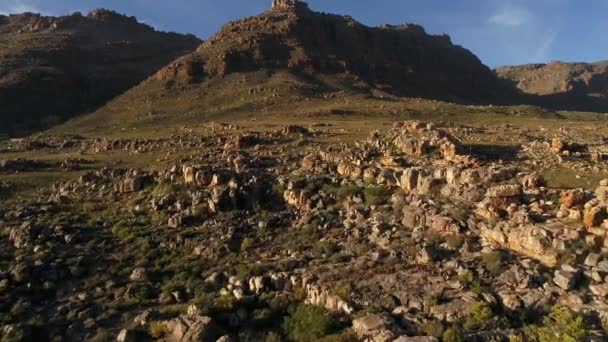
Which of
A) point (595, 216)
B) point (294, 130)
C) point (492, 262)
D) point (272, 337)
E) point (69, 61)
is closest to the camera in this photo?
point (272, 337)

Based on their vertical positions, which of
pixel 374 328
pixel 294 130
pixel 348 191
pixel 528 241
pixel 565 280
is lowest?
pixel 374 328

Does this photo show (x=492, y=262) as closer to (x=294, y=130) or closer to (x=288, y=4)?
(x=294, y=130)

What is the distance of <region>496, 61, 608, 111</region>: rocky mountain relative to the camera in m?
76.8

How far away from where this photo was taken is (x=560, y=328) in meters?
8.69

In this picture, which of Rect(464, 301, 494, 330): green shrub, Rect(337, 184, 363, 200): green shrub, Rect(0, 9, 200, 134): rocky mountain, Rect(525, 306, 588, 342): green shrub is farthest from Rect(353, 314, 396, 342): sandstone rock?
Rect(0, 9, 200, 134): rocky mountain

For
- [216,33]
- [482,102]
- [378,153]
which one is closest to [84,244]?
[378,153]

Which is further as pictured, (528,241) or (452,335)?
(528,241)

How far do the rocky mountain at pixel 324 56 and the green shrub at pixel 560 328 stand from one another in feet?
136

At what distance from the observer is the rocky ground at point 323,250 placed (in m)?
9.71

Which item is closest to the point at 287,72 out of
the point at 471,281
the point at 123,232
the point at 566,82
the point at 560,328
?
the point at 123,232

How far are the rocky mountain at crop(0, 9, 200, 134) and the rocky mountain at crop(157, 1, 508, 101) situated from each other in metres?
8.94

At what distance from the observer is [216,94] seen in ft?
145

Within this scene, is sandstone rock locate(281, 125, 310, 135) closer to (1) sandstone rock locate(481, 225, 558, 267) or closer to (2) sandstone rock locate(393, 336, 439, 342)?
(1) sandstone rock locate(481, 225, 558, 267)

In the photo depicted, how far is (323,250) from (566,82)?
82.3m
